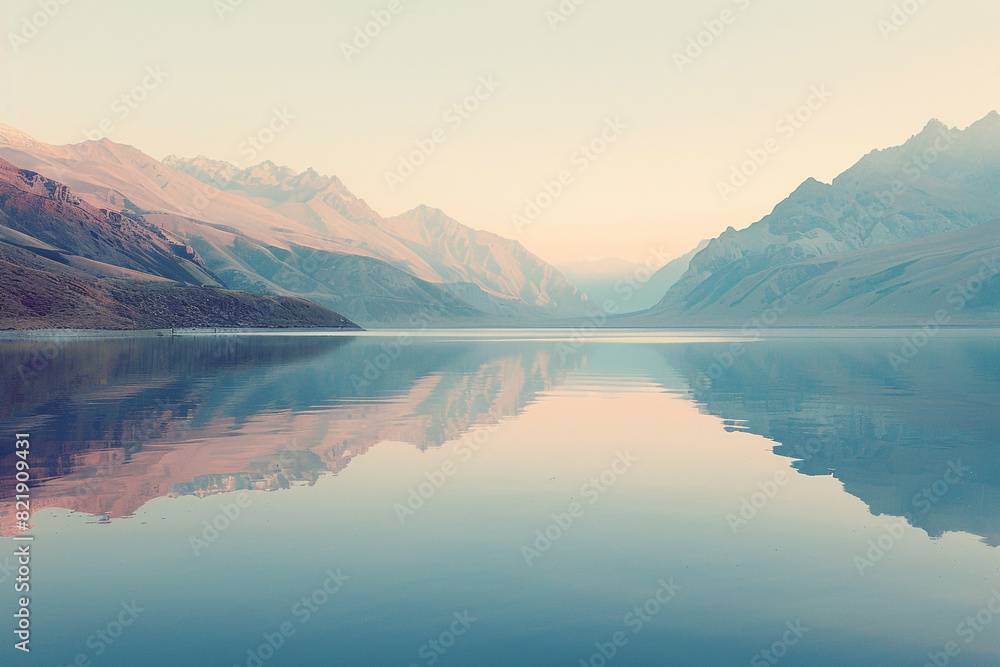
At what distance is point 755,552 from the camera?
1656cm

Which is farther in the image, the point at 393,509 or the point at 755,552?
the point at 393,509

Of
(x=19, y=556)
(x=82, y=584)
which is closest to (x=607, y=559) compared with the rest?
(x=82, y=584)

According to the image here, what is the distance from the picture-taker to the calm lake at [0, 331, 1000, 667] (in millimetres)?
12086

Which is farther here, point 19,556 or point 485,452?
point 485,452

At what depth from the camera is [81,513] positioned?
18984 mm

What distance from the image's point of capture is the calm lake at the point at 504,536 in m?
12.1

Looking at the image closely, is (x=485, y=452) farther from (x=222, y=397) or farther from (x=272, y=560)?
(x=222, y=397)

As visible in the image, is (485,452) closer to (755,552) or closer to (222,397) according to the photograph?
(755,552)

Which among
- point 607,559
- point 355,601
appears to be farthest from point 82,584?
point 607,559

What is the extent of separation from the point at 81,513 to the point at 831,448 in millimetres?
26036

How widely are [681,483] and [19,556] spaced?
17.7 m

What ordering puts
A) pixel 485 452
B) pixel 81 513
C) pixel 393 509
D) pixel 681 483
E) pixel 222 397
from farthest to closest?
1. pixel 222 397
2. pixel 485 452
3. pixel 681 483
4. pixel 393 509
5. pixel 81 513

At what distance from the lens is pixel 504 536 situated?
1778cm

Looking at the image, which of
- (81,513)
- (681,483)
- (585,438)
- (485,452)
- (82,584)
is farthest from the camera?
(585,438)
